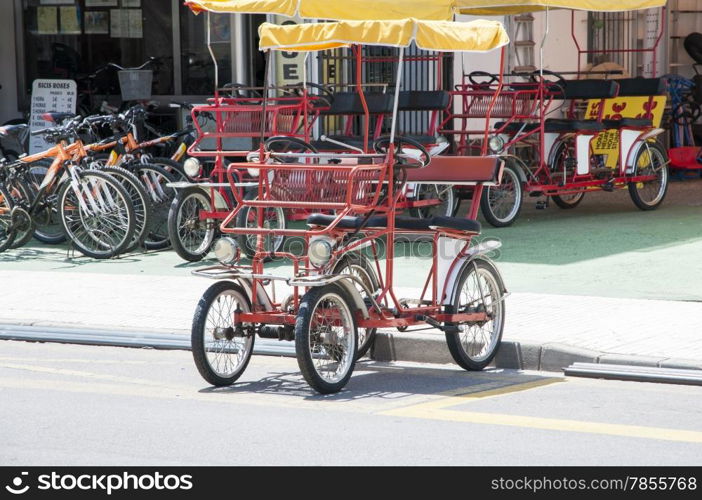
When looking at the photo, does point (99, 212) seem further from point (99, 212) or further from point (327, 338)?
point (327, 338)

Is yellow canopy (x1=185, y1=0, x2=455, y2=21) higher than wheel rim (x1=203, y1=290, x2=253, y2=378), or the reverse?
yellow canopy (x1=185, y1=0, x2=455, y2=21)

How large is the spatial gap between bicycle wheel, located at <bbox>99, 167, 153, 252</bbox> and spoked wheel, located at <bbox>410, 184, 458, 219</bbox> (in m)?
2.68

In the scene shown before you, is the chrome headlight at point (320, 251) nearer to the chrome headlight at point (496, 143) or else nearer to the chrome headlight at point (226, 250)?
the chrome headlight at point (226, 250)

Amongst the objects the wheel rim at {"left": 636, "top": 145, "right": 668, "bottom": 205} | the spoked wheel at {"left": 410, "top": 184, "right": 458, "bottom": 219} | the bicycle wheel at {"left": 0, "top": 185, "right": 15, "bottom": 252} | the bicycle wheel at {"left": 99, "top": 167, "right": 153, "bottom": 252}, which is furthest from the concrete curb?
the wheel rim at {"left": 636, "top": 145, "right": 668, "bottom": 205}

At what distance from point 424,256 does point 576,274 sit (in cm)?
180

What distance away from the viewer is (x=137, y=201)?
13.1m

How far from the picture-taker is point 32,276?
11.9 m

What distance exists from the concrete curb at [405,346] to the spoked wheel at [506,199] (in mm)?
5592

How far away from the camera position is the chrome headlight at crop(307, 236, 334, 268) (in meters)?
7.58

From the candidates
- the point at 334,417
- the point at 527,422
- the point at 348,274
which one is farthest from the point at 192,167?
the point at 527,422

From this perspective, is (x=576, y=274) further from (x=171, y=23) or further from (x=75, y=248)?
(x=171, y=23)

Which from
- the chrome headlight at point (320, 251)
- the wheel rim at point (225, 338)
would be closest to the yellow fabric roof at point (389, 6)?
the wheel rim at point (225, 338)

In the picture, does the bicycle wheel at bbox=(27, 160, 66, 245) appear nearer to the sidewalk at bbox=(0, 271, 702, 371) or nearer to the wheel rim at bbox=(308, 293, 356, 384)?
the sidewalk at bbox=(0, 271, 702, 371)
